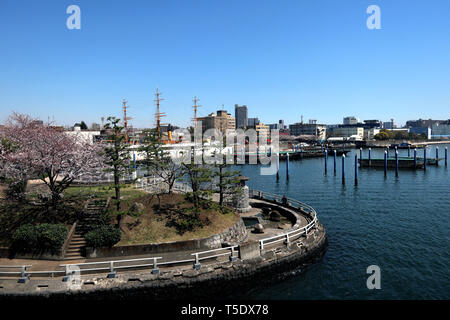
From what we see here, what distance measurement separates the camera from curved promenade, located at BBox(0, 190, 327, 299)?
667 inches

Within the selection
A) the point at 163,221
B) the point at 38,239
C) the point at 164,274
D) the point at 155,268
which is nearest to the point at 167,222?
the point at 163,221

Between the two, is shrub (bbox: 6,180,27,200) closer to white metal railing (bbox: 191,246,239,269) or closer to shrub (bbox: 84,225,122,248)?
shrub (bbox: 84,225,122,248)

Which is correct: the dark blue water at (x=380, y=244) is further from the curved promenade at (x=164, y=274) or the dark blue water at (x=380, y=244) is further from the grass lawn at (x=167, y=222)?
the grass lawn at (x=167, y=222)

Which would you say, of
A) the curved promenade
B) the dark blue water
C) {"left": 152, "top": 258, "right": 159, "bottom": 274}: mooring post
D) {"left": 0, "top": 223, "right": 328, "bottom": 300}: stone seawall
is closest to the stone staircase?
the curved promenade

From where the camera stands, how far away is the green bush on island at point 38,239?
1972cm

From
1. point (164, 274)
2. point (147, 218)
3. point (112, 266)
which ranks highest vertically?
point (147, 218)

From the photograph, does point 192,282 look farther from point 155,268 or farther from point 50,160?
point 50,160

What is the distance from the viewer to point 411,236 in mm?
29109

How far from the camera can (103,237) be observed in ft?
66.1

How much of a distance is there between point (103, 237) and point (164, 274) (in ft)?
17.9
